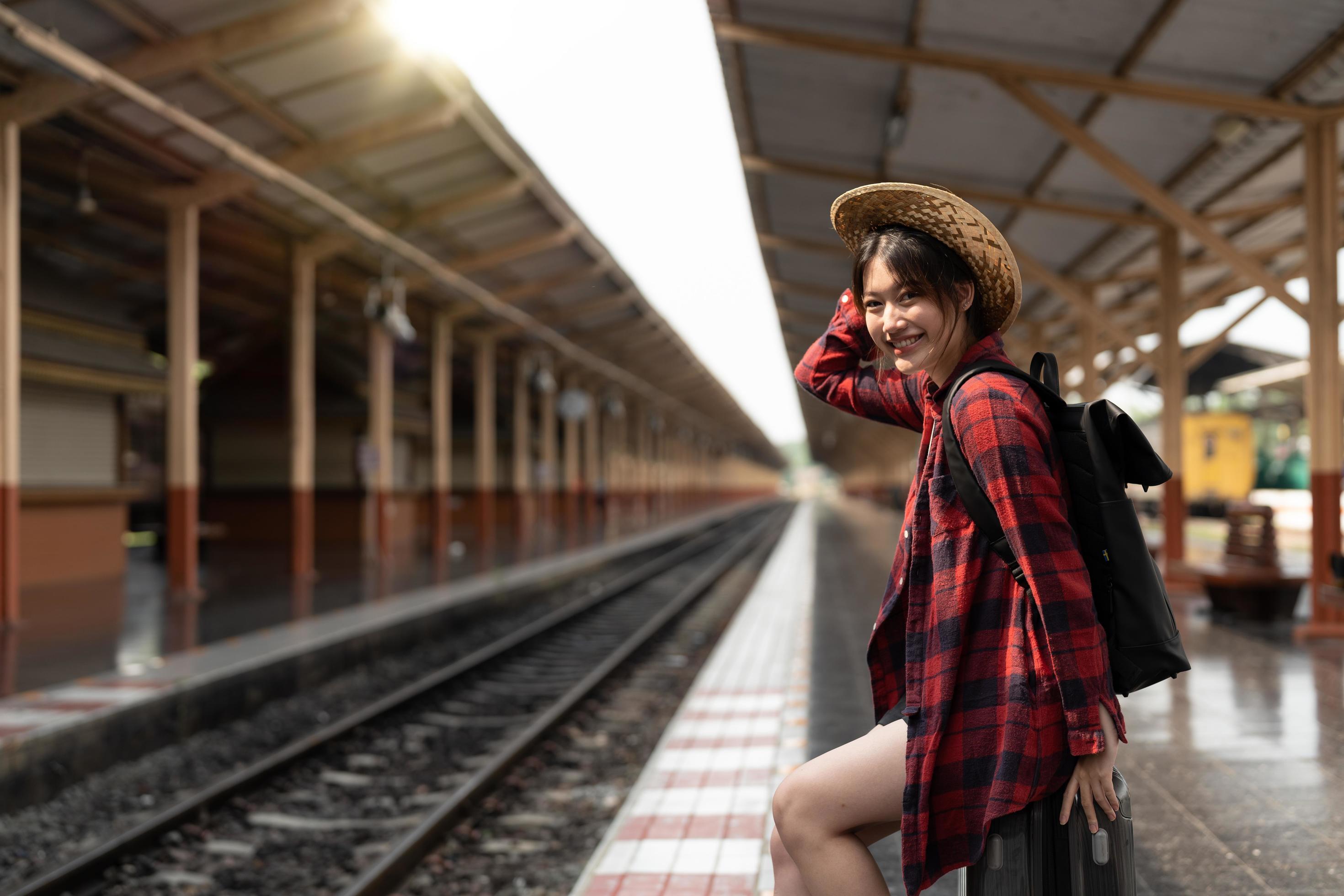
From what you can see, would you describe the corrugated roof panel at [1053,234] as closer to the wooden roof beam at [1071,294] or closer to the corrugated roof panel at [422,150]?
the wooden roof beam at [1071,294]

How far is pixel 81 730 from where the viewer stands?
553 cm

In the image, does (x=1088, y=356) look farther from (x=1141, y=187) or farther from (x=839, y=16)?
(x=839, y=16)

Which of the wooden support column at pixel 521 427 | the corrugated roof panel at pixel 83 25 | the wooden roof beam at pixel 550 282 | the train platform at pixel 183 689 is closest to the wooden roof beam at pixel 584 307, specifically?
the wooden support column at pixel 521 427

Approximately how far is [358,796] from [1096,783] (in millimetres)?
4992

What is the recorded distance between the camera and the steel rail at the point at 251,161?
7.11 m

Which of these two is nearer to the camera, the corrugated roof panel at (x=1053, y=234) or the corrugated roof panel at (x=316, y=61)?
the corrugated roof panel at (x=316, y=61)

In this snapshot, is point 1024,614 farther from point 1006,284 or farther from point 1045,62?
point 1045,62

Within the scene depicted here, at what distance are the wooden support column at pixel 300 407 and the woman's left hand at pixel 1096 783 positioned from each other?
43.2 ft

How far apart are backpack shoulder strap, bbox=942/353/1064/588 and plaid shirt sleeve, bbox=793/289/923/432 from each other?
0.36 metres

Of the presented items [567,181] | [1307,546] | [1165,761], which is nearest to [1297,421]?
[1307,546]

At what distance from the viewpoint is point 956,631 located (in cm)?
155

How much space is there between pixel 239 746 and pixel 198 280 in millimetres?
12562

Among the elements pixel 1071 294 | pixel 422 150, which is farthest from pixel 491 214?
pixel 1071 294

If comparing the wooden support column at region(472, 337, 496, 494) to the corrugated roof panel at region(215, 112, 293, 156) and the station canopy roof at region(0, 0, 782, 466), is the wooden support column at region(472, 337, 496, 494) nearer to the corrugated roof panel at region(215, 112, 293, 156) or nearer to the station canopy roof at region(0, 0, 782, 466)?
the station canopy roof at region(0, 0, 782, 466)
